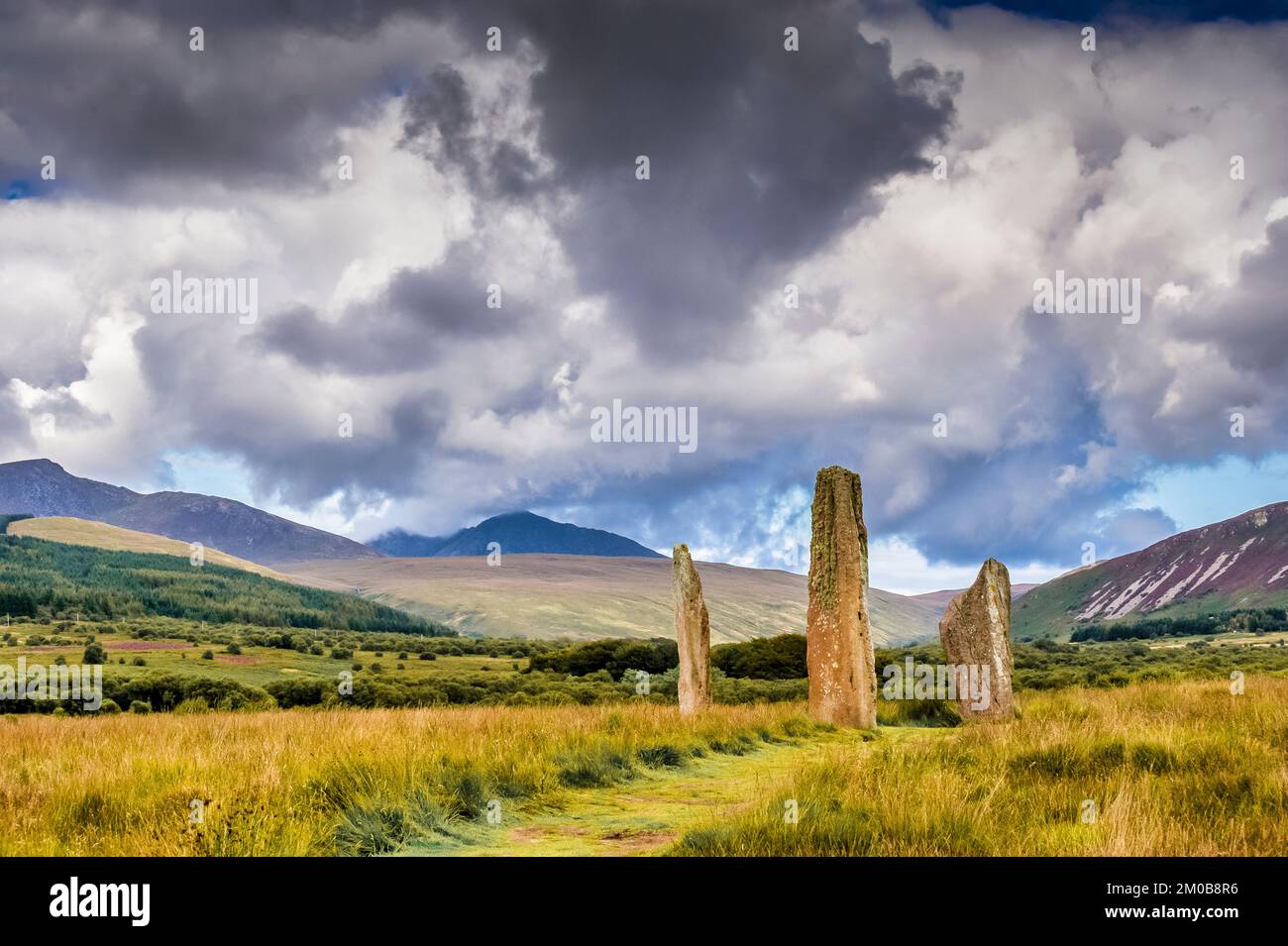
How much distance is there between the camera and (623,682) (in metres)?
37.1

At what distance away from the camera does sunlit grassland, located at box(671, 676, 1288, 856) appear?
20.7 ft

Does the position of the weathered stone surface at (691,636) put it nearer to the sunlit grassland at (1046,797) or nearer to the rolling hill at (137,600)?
the sunlit grassland at (1046,797)

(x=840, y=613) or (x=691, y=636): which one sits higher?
(x=840, y=613)

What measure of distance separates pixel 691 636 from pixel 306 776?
1238 cm

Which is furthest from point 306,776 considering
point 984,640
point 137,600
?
point 137,600

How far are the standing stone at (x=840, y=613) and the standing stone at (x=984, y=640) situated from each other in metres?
2.22

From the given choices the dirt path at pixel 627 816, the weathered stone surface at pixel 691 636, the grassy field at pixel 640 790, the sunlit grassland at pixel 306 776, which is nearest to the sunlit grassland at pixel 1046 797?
the grassy field at pixel 640 790

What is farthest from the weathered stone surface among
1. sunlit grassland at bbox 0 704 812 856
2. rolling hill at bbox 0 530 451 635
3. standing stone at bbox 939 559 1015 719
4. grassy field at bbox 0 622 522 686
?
rolling hill at bbox 0 530 451 635

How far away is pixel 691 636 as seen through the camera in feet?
65.6

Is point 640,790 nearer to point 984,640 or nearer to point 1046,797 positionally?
point 1046,797

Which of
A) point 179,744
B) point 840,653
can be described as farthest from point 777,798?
point 840,653
